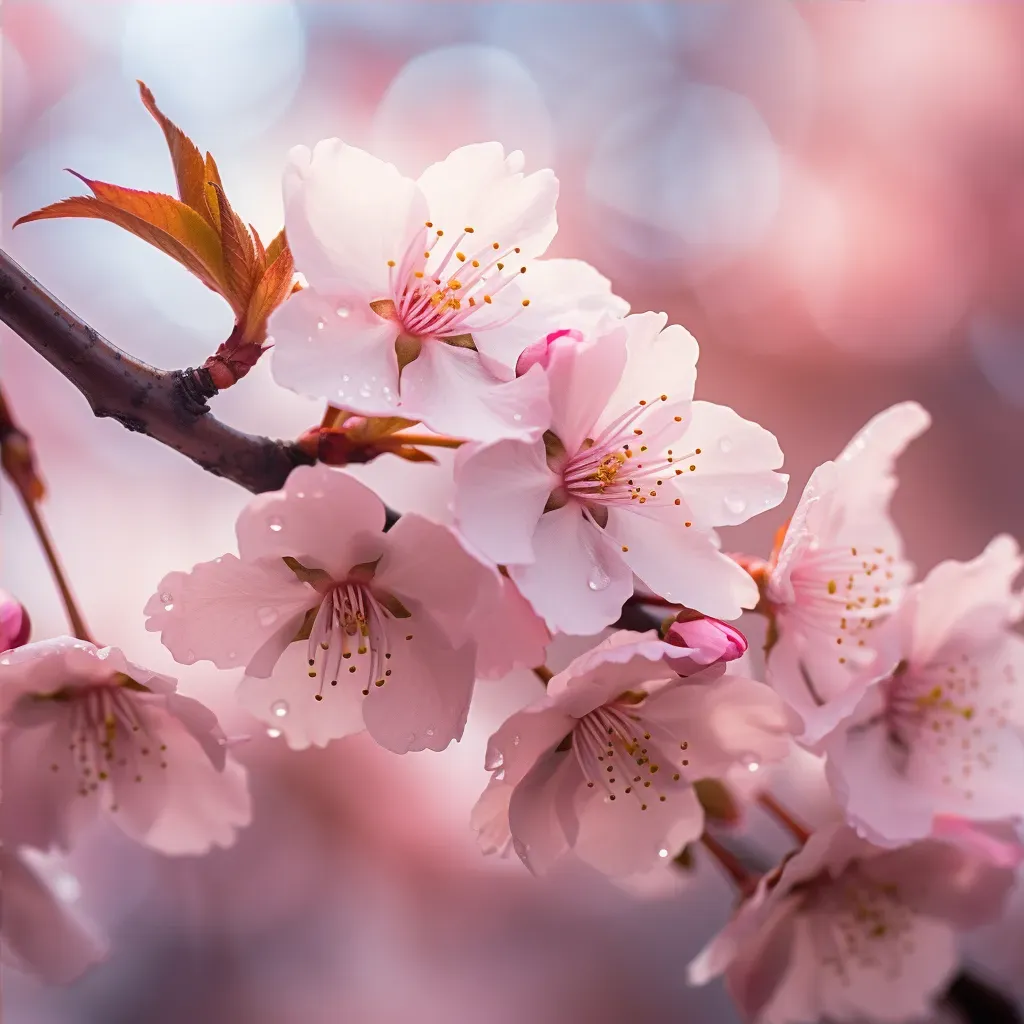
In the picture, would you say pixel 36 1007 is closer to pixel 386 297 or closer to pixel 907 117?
pixel 386 297

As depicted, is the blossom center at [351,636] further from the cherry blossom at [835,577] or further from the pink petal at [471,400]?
the cherry blossom at [835,577]

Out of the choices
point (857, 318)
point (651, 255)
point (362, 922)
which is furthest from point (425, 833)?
point (857, 318)

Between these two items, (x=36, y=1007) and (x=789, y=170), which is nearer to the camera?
(x=36, y=1007)

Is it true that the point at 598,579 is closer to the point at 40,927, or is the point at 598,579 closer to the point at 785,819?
the point at 785,819

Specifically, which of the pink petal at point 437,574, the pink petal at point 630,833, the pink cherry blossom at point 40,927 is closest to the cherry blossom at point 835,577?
the pink petal at point 630,833

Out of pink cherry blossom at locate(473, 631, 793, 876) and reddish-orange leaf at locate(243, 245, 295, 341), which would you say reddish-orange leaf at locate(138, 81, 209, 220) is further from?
pink cherry blossom at locate(473, 631, 793, 876)

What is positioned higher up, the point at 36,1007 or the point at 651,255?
the point at 651,255

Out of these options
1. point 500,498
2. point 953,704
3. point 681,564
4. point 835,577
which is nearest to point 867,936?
point 953,704
